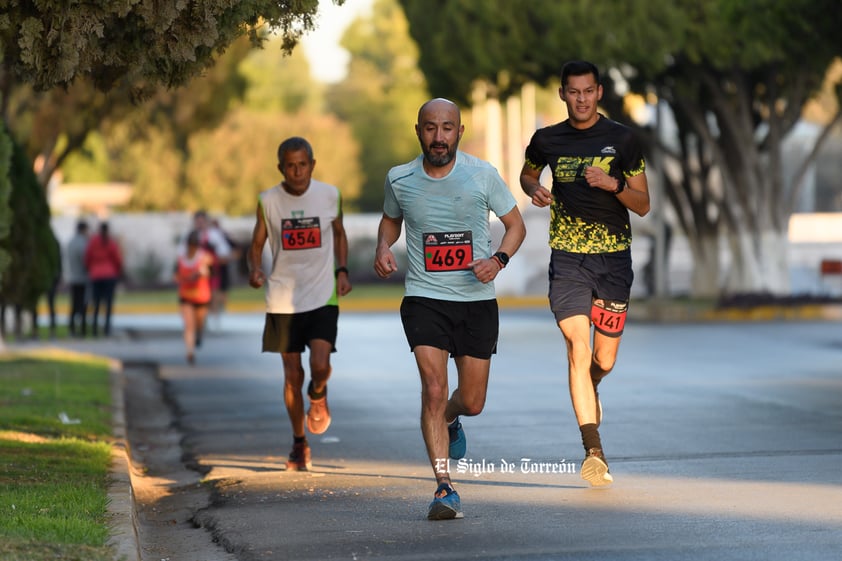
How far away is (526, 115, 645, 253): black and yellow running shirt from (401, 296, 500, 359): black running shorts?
1.01m

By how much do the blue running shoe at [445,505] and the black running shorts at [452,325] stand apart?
2.45 ft

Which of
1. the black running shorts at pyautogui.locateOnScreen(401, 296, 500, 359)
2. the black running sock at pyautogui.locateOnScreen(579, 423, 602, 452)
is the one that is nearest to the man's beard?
the black running shorts at pyautogui.locateOnScreen(401, 296, 500, 359)

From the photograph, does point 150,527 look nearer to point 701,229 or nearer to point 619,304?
point 619,304

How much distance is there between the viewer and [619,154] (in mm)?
9211

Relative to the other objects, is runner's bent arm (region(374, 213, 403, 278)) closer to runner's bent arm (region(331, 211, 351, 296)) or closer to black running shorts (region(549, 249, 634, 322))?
black running shorts (region(549, 249, 634, 322))

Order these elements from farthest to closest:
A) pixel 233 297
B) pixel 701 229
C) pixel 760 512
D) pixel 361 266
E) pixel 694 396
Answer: pixel 361 266 → pixel 233 297 → pixel 701 229 → pixel 694 396 → pixel 760 512

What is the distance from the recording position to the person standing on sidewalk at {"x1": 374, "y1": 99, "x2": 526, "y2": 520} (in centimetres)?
833

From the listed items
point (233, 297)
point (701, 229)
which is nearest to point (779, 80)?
point (701, 229)

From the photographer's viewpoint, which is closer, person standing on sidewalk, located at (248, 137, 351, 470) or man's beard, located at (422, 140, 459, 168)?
man's beard, located at (422, 140, 459, 168)

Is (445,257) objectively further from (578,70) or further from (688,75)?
(688,75)

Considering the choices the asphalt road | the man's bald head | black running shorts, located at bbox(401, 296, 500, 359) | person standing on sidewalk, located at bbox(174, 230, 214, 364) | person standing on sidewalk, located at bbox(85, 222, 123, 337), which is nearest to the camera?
the asphalt road

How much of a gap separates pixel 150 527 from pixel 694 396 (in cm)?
700

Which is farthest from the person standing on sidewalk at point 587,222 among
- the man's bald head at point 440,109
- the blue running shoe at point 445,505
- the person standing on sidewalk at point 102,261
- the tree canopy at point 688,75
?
the person standing on sidewalk at point 102,261

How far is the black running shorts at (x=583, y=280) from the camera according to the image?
9.29 metres
